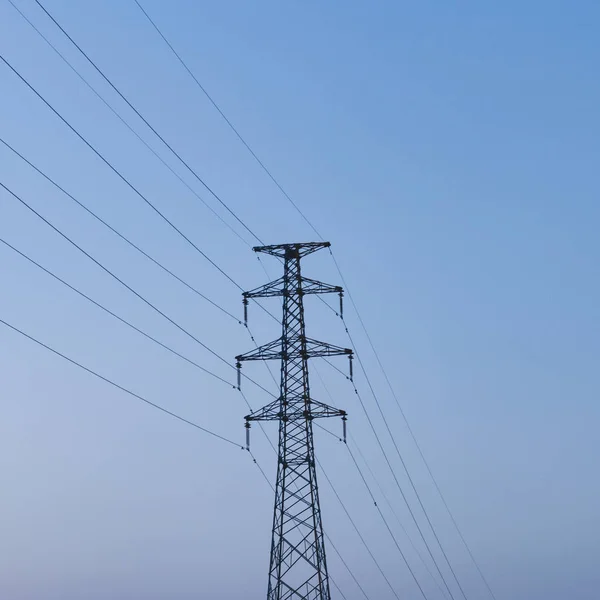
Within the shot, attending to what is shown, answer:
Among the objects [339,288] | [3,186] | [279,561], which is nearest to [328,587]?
[279,561]

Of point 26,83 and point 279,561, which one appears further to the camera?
point 279,561

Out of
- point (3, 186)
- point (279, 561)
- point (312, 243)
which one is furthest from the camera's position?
point (312, 243)

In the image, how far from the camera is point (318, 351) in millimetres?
56750

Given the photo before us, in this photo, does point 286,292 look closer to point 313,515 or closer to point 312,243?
point 312,243

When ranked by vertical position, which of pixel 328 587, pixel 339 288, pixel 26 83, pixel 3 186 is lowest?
pixel 328 587

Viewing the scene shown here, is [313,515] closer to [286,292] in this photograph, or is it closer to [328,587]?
[328,587]

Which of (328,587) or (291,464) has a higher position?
(291,464)

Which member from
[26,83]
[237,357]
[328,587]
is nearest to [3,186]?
[26,83]

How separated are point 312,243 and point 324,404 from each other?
7.33m

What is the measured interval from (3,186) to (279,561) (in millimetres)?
24366

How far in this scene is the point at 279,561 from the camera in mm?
54344

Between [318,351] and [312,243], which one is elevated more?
[312,243]

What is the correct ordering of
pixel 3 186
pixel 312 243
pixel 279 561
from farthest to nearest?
pixel 312 243, pixel 279 561, pixel 3 186

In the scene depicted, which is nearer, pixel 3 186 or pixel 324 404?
pixel 3 186
